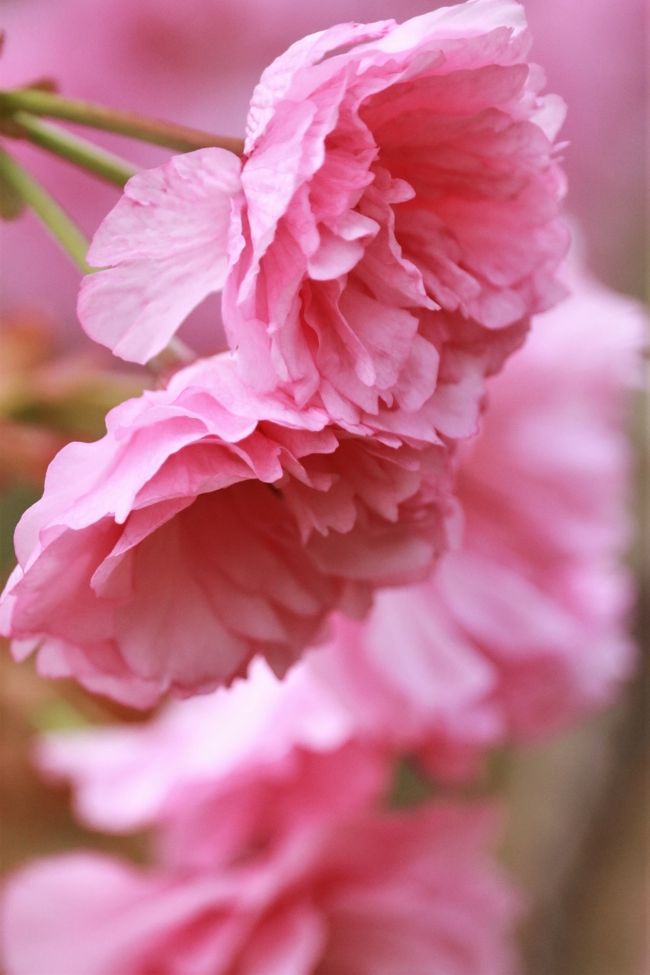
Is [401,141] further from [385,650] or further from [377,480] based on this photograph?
[385,650]

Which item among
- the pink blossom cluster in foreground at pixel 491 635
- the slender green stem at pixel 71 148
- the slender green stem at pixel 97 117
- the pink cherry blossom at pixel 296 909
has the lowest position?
the pink cherry blossom at pixel 296 909

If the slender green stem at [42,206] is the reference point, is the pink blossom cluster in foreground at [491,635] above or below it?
below

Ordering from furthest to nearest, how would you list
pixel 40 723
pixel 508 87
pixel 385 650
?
1. pixel 40 723
2. pixel 385 650
3. pixel 508 87

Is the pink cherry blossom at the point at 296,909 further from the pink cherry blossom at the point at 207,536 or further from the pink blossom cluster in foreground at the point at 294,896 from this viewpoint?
the pink cherry blossom at the point at 207,536

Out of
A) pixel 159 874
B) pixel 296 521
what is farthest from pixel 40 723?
pixel 296 521

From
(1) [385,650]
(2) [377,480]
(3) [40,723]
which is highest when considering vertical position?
(2) [377,480]

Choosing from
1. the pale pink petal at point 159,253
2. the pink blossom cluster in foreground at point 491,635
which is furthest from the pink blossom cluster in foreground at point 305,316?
the pink blossom cluster in foreground at point 491,635

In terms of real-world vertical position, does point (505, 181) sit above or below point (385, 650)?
above
